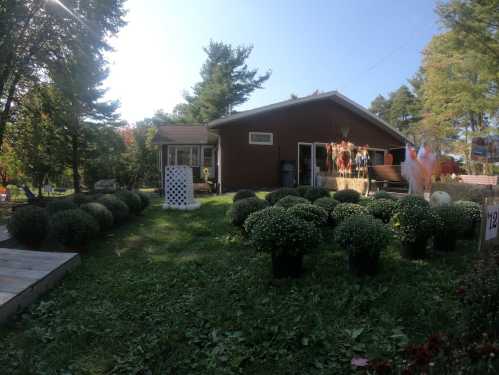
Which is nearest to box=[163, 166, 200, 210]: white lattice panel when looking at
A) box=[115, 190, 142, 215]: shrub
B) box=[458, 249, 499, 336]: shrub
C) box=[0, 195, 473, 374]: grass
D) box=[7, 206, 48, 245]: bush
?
box=[115, 190, 142, 215]: shrub

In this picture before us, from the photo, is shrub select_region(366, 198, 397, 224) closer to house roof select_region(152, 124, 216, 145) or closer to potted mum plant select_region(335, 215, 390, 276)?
potted mum plant select_region(335, 215, 390, 276)

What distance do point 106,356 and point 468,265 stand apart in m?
3.48

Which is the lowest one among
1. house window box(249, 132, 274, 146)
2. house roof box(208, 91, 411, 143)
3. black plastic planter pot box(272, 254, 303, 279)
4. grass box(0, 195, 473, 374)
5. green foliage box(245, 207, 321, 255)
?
grass box(0, 195, 473, 374)

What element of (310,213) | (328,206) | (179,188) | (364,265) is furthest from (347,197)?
(179,188)

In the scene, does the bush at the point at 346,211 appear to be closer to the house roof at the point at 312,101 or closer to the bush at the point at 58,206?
the bush at the point at 58,206

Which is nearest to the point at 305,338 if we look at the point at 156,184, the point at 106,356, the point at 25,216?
the point at 106,356

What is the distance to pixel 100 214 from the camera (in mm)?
5453

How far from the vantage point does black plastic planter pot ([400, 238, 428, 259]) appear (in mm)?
3486

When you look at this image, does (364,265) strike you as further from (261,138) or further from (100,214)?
(261,138)

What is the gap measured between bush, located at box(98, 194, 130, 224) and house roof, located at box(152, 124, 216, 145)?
7048 millimetres

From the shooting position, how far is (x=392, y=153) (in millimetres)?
14984

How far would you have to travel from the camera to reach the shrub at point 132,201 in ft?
22.6

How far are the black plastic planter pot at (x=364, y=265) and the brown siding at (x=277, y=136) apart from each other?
9204mm

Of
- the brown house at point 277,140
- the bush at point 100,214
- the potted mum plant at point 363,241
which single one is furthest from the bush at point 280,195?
the brown house at point 277,140
